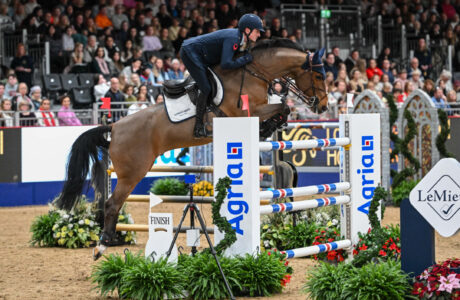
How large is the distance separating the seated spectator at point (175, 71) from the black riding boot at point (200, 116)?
8.79 m

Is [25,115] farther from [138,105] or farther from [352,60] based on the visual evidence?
[352,60]

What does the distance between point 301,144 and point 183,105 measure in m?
1.61

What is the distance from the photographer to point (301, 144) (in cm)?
647

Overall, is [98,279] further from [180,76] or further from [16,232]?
[180,76]

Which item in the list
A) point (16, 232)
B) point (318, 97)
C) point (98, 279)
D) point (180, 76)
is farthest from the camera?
point (180, 76)

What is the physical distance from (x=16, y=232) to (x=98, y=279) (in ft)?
14.7

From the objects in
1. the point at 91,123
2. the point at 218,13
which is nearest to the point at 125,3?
the point at 218,13

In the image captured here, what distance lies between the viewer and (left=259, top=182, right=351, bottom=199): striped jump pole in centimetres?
603

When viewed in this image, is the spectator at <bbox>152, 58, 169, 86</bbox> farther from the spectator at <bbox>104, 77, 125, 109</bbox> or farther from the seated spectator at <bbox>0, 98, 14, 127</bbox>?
the seated spectator at <bbox>0, 98, 14, 127</bbox>

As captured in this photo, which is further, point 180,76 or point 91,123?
point 180,76

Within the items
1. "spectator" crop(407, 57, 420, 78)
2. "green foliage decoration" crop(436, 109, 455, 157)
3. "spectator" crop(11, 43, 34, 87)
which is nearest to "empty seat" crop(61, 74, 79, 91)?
"spectator" crop(11, 43, 34, 87)

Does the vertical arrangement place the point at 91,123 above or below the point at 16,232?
above

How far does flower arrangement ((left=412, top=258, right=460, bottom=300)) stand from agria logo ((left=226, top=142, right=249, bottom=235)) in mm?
1516

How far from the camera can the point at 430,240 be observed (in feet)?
15.9
